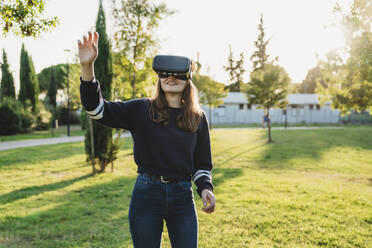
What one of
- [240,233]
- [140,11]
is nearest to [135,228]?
[240,233]

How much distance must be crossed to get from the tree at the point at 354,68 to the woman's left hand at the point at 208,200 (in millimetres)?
6532

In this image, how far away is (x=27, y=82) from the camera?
29250 millimetres

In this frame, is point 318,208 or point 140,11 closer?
point 318,208

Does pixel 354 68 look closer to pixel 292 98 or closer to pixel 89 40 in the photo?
pixel 89 40

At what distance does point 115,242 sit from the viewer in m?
4.38

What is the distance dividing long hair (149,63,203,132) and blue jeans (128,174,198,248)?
0.44 metres

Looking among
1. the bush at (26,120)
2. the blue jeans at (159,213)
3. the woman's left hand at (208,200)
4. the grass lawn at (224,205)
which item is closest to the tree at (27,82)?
the bush at (26,120)

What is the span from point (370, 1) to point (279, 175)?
564 centimetres

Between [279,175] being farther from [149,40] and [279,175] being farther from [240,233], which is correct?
[149,40]

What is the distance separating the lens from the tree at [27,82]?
95.1 feet

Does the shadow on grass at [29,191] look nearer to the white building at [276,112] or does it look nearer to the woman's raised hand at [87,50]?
the woman's raised hand at [87,50]

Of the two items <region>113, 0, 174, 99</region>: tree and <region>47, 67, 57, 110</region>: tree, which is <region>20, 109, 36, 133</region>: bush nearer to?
<region>47, 67, 57, 110</region>: tree

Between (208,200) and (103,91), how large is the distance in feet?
24.6

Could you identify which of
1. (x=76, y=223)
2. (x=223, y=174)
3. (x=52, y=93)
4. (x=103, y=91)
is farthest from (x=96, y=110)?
(x=52, y=93)
